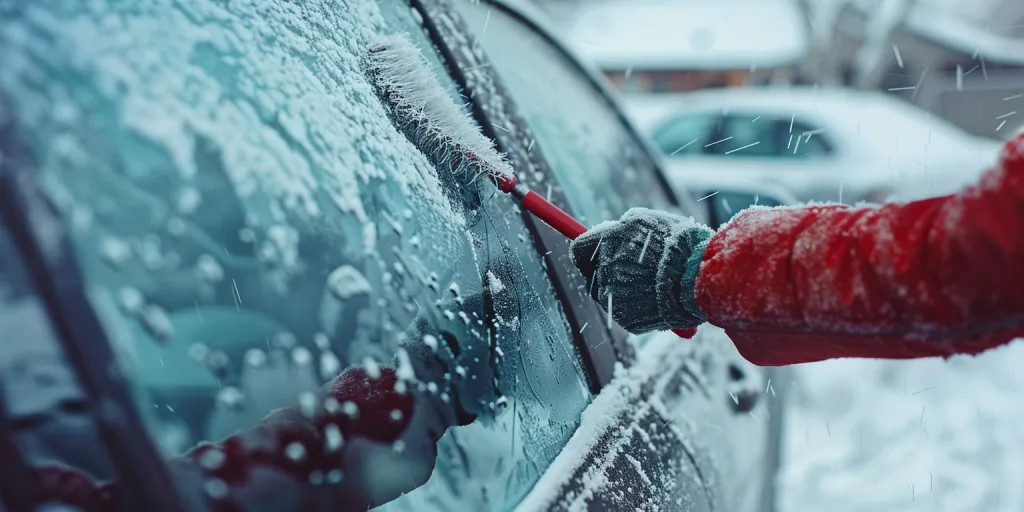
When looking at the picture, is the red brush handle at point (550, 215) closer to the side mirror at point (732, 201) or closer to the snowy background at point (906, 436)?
the side mirror at point (732, 201)

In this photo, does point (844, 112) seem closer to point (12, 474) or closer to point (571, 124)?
point (571, 124)

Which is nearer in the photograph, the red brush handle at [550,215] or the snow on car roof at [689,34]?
the red brush handle at [550,215]

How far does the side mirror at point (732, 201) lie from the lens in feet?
8.32

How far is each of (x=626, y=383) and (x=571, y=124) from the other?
897 millimetres

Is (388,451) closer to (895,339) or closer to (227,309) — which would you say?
(227,309)

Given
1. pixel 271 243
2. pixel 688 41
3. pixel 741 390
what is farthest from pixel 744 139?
pixel 688 41

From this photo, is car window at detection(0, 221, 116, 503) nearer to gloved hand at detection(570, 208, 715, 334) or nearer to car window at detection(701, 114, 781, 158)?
gloved hand at detection(570, 208, 715, 334)

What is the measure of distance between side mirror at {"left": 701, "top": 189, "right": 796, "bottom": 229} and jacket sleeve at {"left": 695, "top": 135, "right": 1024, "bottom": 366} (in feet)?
4.11

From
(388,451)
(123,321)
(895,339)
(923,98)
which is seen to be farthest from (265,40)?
(923,98)

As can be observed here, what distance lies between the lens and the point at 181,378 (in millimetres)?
831

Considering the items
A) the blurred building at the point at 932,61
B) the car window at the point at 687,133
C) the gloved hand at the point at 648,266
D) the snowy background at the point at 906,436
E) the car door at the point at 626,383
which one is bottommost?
the blurred building at the point at 932,61

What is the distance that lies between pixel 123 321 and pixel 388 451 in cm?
37

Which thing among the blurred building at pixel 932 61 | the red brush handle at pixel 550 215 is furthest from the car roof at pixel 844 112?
the blurred building at pixel 932 61

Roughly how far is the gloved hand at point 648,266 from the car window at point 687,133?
654 centimetres
